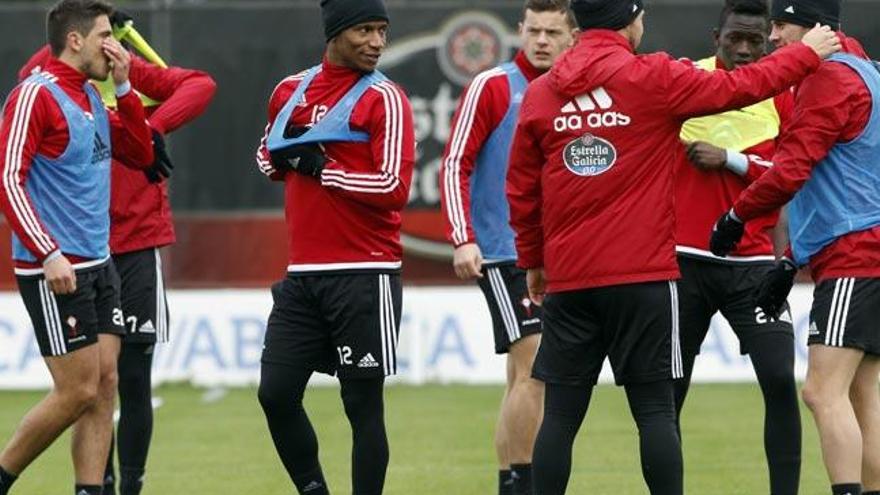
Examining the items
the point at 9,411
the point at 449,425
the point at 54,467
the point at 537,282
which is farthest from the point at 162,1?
the point at 537,282

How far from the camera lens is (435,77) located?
20.1 metres

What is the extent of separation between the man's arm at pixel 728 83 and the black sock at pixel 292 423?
2181 millimetres

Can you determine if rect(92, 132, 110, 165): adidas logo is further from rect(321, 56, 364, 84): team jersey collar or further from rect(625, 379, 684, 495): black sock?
rect(625, 379, 684, 495): black sock

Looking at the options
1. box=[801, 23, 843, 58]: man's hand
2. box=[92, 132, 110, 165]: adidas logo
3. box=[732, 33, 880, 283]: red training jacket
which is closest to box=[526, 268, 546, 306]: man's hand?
box=[732, 33, 880, 283]: red training jacket

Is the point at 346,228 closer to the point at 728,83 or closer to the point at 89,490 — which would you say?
the point at 89,490

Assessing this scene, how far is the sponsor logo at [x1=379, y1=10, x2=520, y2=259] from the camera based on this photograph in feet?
65.3

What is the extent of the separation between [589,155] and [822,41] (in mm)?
1081

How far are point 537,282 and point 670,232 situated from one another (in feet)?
2.55

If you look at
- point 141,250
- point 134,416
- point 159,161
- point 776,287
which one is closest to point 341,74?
point 159,161

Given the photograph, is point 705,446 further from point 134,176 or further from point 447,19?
point 447,19

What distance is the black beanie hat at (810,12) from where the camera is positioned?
8.46 metres

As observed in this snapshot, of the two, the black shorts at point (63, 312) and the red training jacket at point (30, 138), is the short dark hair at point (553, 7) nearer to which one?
the red training jacket at point (30, 138)

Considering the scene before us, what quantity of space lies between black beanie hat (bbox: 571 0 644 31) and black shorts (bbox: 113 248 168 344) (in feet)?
10.9

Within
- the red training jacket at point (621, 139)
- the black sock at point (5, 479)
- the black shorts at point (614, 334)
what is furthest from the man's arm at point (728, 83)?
the black sock at point (5, 479)
